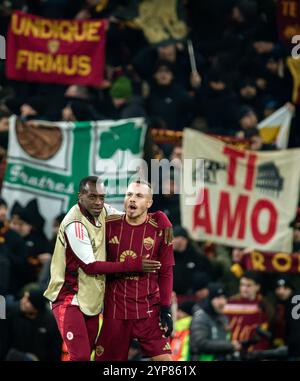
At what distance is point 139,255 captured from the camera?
524 inches

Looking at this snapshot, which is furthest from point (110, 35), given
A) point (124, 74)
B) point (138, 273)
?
point (138, 273)

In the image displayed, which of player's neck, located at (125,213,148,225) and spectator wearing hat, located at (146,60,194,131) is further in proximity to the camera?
spectator wearing hat, located at (146,60,194,131)

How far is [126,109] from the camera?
1939cm

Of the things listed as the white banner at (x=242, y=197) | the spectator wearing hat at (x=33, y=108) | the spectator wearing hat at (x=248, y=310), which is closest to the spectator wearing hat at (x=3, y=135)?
the spectator wearing hat at (x=33, y=108)

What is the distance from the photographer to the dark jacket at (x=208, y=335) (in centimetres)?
1614

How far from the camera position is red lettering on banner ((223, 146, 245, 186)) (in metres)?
18.7

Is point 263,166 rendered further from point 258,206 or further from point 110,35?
point 110,35

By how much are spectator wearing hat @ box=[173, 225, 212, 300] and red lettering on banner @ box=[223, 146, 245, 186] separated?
1.03 m

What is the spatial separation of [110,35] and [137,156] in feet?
11.3

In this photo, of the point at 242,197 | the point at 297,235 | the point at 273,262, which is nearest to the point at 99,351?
the point at 273,262

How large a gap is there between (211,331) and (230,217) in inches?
96.9

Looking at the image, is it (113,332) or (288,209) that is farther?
(288,209)

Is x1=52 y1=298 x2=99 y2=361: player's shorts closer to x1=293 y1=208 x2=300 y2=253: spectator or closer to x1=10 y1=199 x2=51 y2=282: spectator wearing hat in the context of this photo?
x1=10 y1=199 x2=51 y2=282: spectator wearing hat

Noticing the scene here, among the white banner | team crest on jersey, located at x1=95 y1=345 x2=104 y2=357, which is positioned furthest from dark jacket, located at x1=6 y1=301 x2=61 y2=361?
team crest on jersey, located at x1=95 y1=345 x2=104 y2=357
